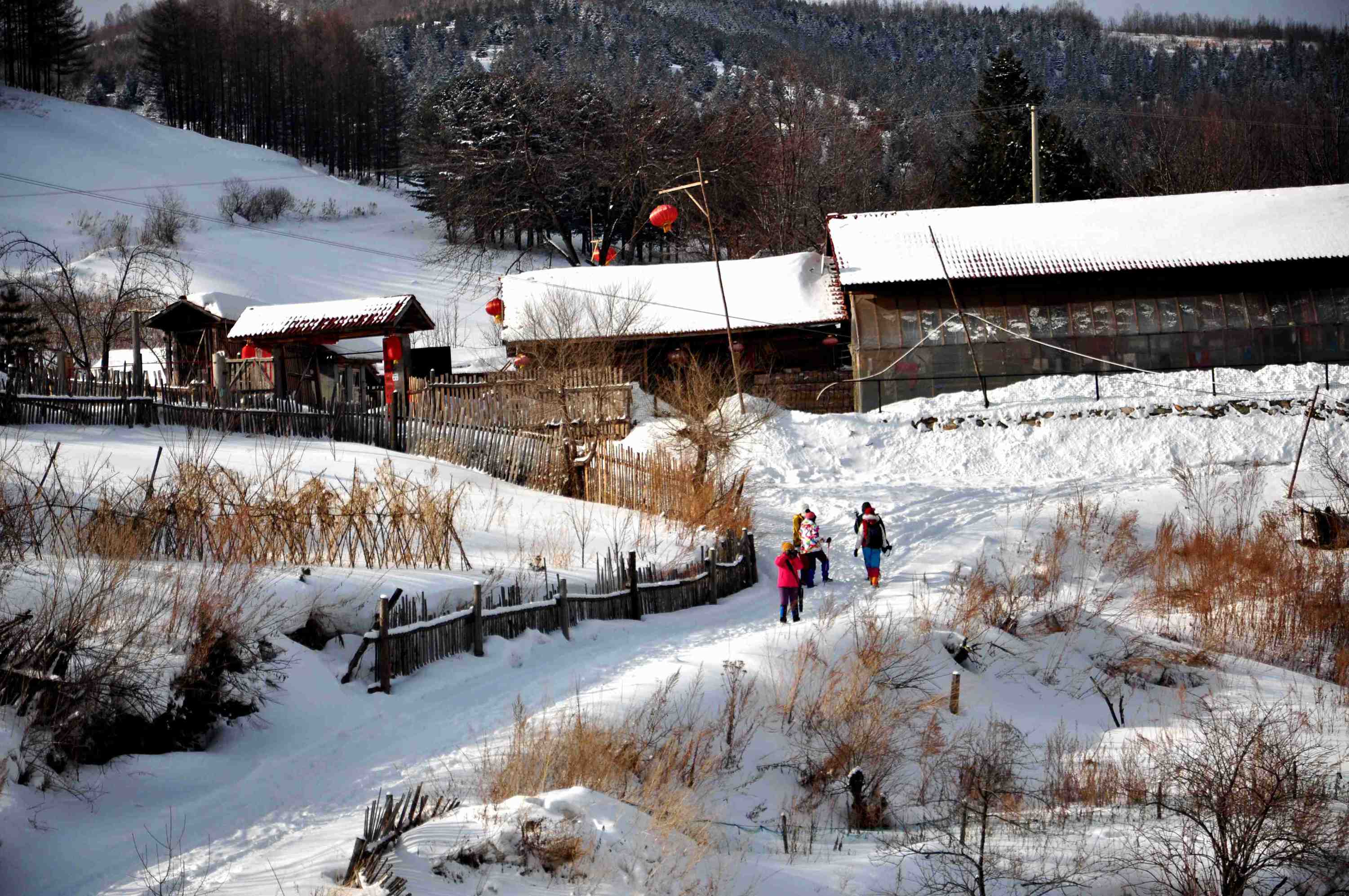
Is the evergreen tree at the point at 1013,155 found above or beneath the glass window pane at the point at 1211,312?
above

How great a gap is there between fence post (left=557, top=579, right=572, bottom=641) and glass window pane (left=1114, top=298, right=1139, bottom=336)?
2287 cm

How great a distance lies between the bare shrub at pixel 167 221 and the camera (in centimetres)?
5712

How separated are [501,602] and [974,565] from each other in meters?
9.51

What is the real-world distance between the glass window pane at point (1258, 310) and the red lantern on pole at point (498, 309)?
2178cm

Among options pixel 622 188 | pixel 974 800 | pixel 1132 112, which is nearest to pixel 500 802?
pixel 974 800

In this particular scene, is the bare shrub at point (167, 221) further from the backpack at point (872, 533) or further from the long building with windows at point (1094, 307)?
the backpack at point (872, 533)

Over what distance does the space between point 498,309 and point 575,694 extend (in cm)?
2589

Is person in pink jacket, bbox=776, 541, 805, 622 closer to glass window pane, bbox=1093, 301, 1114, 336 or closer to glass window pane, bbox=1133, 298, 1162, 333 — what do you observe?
glass window pane, bbox=1093, 301, 1114, 336

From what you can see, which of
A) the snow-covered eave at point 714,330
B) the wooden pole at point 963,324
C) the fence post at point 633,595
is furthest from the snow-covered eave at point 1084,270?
the fence post at point 633,595

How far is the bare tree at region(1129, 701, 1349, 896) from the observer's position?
26.0 feet

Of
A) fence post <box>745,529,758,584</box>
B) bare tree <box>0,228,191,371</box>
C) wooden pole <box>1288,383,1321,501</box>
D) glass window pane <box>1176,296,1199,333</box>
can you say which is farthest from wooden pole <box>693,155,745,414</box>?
bare tree <box>0,228,191,371</box>

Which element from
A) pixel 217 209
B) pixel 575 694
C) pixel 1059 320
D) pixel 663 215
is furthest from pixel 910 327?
pixel 217 209

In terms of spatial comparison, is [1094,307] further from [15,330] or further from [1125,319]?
[15,330]

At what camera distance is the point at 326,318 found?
2878 cm
